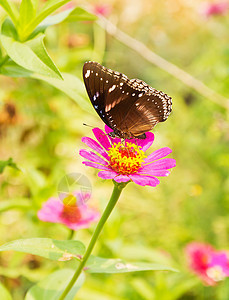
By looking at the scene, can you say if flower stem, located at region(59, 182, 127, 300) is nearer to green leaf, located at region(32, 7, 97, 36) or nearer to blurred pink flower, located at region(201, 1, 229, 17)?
green leaf, located at region(32, 7, 97, 36)

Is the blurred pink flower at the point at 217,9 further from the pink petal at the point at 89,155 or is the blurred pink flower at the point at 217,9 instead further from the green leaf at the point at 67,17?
the pink petal at the point at 89,155

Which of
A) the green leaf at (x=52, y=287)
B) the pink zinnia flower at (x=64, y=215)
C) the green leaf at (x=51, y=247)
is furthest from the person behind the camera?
the pink zinnia flower at (x=64, y=215)

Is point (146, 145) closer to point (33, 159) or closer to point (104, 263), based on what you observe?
point (104, 263)

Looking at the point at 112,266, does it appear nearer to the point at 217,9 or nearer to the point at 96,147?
the point at 96,147

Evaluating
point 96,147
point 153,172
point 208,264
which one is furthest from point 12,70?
point 208,264

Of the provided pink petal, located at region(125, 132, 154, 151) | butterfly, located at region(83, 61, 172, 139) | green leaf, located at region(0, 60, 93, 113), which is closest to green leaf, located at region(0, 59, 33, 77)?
green leaf, located at region(0, 60, 93, 113)

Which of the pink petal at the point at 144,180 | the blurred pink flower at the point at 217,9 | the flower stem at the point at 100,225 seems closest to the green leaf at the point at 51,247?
the flower stem at the point at 100,225
